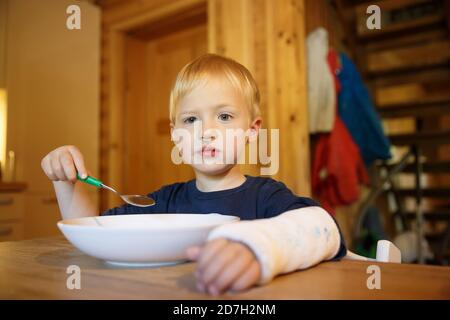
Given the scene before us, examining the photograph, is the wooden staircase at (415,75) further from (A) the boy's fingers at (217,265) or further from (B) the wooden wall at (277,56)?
(A) the boy's fingers at (217,265)

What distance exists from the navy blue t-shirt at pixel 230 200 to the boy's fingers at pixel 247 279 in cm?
36

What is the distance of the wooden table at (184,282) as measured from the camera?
1.30 ft

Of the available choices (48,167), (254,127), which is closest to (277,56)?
(254,127)

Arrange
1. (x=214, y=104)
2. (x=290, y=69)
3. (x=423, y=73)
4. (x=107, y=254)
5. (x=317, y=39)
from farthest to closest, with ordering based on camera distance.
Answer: (x=423, y=73)
(x=317, y=39)
(x=290, y=69)
(x=214, y=104)
(x=107, y=254)

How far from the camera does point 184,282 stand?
44cm

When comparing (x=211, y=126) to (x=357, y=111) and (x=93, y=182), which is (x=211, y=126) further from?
(x=357, y=111)

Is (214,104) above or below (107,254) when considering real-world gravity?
above

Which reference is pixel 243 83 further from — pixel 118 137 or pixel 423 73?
pixel 423 73

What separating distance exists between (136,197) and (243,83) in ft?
1.21

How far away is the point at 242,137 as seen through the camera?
0.91 m

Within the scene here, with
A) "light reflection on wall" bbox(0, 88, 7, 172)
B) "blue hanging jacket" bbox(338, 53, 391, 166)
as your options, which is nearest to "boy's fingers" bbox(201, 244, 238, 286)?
"blue hanging jacket" bbox(338, 53, 391, 166)

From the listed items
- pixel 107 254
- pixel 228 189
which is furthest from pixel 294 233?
pixel 228 189

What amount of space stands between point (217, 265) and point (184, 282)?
0.08 m

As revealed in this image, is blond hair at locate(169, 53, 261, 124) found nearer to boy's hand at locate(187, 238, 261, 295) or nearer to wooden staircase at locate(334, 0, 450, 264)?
boy's hand at locate(187, 238, 261, 295)
